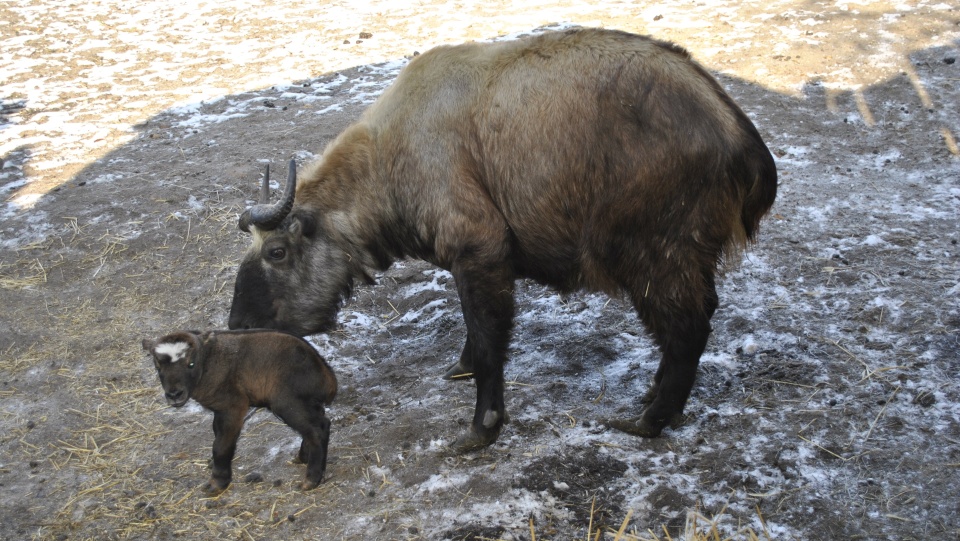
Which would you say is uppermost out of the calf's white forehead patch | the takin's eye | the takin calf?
Answer: the takin's eye

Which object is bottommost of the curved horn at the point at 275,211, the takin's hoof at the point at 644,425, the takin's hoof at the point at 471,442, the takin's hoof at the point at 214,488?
the takin's hoof at the point at 214,488

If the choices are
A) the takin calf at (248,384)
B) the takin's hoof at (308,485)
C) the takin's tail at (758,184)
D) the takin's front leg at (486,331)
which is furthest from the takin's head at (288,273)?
the takin's tail at (758,184)

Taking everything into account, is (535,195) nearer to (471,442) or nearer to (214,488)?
(471,442)

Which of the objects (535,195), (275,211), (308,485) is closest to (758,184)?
(535,195)

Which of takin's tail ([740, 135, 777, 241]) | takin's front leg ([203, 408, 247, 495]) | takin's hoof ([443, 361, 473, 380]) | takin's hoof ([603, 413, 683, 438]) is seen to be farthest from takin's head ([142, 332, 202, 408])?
takin's tail ([740, 135, 777, 241])

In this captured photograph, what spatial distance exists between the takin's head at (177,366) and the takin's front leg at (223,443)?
21 centimetres

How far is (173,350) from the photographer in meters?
3.61

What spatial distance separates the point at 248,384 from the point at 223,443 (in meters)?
0.29

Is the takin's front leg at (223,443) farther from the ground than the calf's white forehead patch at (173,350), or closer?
closer

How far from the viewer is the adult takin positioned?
3617 mm

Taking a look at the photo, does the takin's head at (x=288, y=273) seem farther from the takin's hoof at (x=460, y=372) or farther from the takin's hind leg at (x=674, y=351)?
the takin's hind leg at (x=674, y=351)

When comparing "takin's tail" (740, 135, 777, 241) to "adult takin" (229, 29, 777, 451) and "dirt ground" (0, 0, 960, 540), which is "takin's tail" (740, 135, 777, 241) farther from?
"dirt ground" (0, 0, 960, 540)

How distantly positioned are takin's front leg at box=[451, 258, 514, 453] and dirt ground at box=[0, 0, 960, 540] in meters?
0.14

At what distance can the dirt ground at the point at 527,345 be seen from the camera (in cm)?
361
